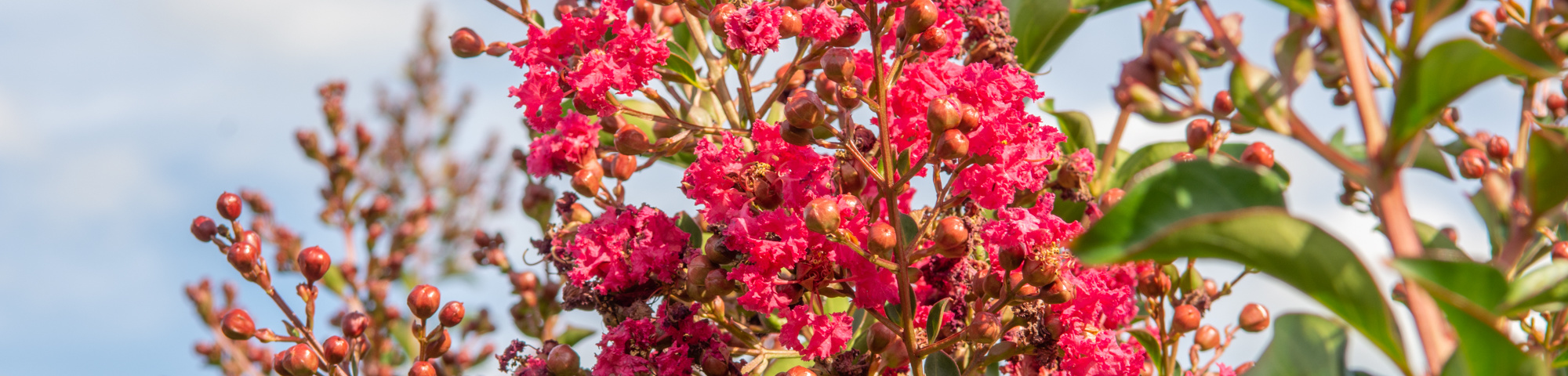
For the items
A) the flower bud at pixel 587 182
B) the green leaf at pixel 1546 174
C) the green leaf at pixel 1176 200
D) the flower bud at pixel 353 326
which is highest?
the flower bud at pixel 353 326

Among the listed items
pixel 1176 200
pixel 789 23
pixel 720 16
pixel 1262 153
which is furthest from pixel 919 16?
pixel 1176 200

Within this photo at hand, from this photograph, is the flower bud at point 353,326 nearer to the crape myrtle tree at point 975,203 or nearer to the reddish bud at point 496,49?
the crape myrtle tree at point 975,203

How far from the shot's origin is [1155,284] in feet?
6.28

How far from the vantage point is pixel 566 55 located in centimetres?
186

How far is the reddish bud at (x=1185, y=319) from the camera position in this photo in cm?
184

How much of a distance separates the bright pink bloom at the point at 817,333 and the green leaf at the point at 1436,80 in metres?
0.94

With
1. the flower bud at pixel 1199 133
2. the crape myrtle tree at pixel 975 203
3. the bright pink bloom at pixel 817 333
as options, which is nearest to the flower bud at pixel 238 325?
Answer: the crape myrtle tree at pixel 975 203

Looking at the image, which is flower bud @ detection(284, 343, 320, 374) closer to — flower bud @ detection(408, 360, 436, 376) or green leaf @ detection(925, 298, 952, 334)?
flower bud @ detection(408, 360, 436, 376)

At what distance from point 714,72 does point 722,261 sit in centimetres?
54

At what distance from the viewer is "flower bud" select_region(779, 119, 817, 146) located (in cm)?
150

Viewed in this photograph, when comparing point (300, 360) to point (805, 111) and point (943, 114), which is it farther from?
point (943, 114)

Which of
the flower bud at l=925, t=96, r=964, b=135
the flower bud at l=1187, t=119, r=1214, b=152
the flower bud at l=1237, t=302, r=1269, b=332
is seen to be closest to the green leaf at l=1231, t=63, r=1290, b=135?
the flower bud at l=925, t=96, r=964, b=135

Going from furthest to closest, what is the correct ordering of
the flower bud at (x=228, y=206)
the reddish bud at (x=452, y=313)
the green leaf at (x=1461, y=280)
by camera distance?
the flower bud at (x=228, y=206) → the reddish bud at (x=452, y=313) → the green leaf at (x=1461, y=280)

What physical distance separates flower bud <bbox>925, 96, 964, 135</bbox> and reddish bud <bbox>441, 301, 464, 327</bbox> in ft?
3.37
